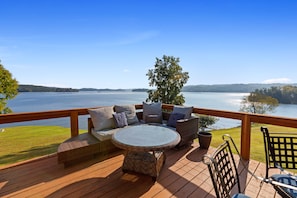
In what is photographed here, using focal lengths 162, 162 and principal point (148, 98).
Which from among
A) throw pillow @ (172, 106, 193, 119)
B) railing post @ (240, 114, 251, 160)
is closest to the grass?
throw pillow @ (172, 106, 193, 119)

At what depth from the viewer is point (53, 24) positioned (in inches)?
218

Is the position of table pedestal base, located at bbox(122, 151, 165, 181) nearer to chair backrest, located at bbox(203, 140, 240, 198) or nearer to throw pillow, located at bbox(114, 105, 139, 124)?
chair backrest, located at bbox(203, 140, 240, 198)

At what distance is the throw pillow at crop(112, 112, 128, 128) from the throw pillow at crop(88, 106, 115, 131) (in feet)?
0.34

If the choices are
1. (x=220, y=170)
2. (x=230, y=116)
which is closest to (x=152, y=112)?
(x=230, y=116)

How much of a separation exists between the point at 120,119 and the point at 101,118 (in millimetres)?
464

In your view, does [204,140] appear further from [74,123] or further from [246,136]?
[74,123]

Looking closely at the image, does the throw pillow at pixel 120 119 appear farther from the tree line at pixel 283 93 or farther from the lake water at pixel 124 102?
the tree line at pixel 283 93

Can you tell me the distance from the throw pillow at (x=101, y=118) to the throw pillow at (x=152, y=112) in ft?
3.51

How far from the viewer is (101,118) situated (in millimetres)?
3877

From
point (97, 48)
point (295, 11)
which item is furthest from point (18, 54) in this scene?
point (295, 11)

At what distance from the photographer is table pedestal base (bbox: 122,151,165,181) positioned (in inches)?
103

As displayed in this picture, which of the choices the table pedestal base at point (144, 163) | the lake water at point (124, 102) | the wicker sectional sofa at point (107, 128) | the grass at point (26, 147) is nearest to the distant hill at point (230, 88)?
the lake water at point (124, 102)

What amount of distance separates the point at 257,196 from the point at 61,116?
12.5 feet

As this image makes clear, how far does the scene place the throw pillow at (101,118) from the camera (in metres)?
3.81
